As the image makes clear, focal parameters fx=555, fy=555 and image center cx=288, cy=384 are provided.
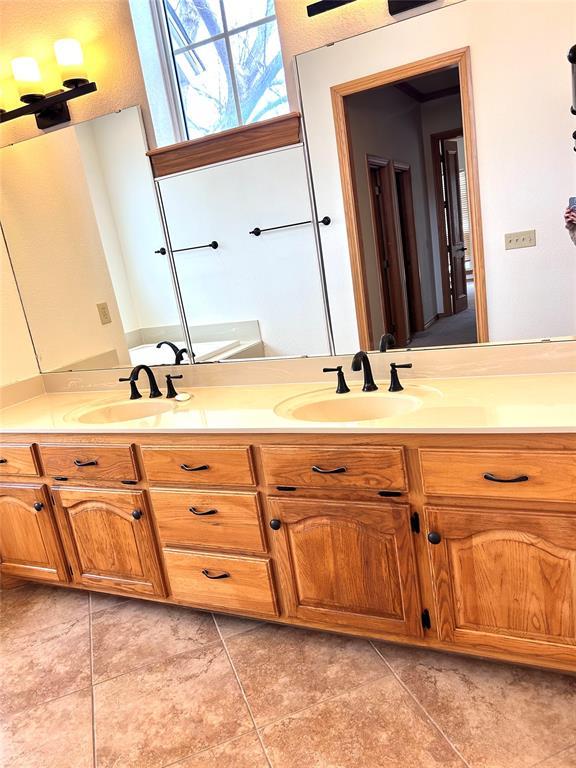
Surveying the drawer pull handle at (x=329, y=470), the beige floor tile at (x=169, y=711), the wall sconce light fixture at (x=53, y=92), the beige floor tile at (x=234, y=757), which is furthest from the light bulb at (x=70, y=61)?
the beige floor tile at (x=234, y=757)

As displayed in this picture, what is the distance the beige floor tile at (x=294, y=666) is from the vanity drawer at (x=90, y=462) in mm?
743

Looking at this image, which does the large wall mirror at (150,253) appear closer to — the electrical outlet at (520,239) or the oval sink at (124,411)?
the oval sink at (124,411)

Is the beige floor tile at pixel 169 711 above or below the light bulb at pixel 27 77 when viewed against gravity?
below

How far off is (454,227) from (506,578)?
110cm

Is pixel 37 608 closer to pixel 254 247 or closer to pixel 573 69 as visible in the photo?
pixel 254 247

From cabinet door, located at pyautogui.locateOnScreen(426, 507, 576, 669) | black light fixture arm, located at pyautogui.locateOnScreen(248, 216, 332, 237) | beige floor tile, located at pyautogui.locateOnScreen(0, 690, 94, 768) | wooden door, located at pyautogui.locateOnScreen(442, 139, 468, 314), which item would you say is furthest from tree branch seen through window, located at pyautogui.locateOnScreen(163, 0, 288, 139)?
beige floor tile, located at pyautogui.locateOnScreen(0, 690, 94, 768)

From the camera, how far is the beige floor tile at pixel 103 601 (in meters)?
2.38

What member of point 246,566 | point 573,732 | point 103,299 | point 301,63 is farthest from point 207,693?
point 301,63

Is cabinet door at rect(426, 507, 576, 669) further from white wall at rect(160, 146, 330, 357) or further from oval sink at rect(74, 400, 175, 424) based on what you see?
oval sink at rect(74, 400, 175, 424)

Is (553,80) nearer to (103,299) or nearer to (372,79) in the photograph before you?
(372,79)

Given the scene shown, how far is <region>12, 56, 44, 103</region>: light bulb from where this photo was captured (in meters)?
2.41

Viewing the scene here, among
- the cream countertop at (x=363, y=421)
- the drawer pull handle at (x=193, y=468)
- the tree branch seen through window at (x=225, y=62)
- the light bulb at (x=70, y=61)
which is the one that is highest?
the light bulb at (x=70, y=61)

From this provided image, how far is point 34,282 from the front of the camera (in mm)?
2721

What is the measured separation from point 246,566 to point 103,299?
4.73 feet
